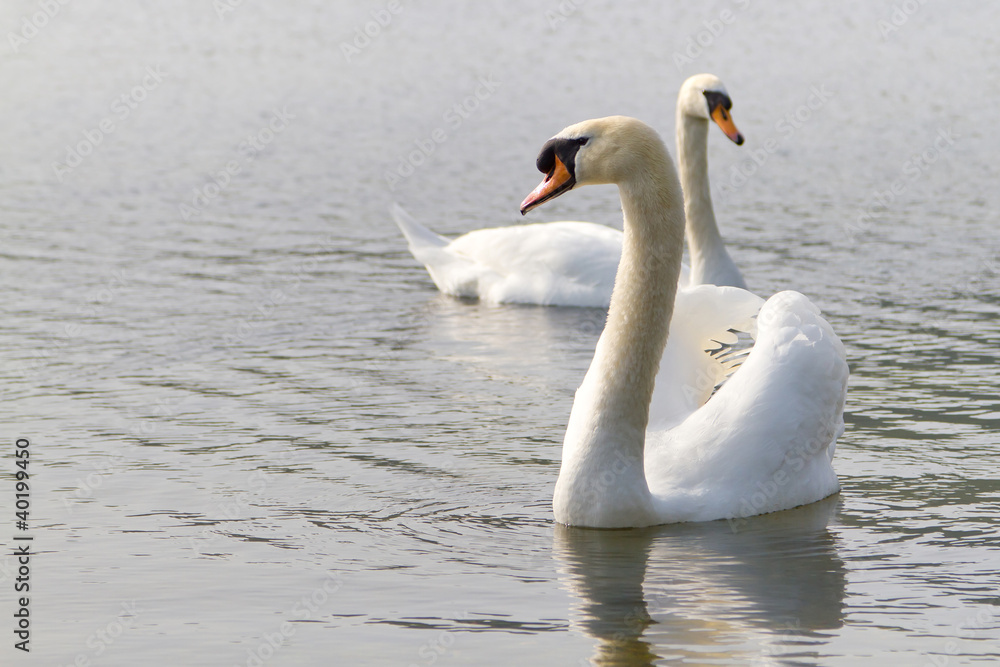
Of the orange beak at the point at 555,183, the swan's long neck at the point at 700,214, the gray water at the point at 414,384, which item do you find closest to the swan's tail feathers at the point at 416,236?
the gray water at the point at 414,384

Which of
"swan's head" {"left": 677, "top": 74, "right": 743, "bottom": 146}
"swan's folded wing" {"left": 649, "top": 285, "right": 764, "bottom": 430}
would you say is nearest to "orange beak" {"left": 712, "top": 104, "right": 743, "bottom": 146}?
"swan's head" {"left": 677, "top": 74, "right": 743, "bottom": 146}

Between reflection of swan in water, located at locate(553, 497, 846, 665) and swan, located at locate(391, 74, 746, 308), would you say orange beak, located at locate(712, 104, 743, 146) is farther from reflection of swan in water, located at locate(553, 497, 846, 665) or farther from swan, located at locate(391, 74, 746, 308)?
reflection of swan in water, located at locate(553, 497, 846, 665)

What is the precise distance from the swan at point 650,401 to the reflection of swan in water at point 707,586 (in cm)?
10

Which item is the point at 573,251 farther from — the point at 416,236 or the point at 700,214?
the point at 416,236

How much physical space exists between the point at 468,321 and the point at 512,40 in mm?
20010

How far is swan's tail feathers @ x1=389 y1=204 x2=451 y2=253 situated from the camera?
13.5 meters

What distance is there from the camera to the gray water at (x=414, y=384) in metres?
5.40

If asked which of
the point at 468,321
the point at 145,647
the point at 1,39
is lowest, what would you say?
the point at 145,647

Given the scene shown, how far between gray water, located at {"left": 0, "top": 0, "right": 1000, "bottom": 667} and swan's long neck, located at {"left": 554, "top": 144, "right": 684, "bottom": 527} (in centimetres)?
19

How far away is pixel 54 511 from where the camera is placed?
6719mm

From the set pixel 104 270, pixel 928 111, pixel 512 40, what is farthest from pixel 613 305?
pixel 512 40

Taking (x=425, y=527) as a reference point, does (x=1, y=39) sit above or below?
above

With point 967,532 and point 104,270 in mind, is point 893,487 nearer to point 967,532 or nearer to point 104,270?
point 967,532
